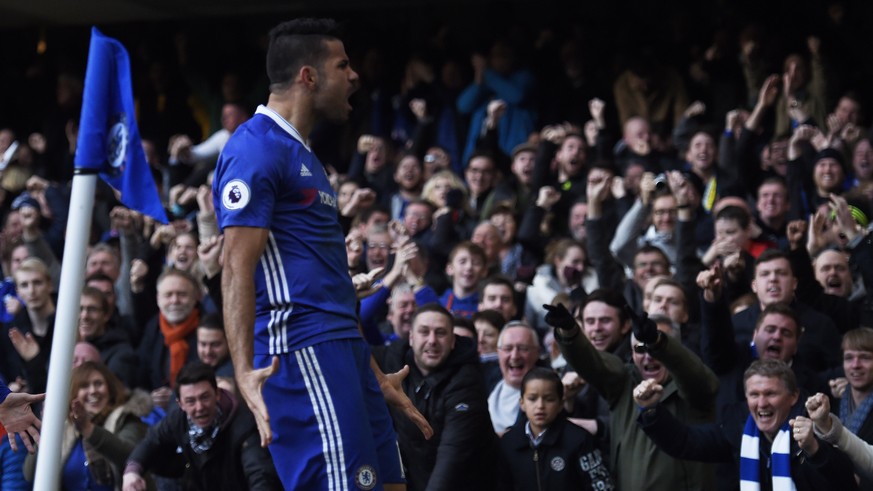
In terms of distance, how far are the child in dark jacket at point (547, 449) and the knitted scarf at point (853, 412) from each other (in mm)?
1273

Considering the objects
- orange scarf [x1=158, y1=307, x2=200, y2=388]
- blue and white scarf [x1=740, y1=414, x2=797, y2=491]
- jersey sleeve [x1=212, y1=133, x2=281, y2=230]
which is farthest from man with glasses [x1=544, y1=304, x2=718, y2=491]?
orange scarf [x1=158, y1=307, x2=200, y2=388]

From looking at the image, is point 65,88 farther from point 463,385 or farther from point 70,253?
point 70,253

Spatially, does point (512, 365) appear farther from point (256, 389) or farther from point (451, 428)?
point (256, 389)

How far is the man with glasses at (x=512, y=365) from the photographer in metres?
8.40

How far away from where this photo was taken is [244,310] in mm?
4777

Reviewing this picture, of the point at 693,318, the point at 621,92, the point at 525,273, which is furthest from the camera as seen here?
the point at 621,92

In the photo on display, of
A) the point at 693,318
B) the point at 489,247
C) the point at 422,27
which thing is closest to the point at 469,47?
the point at 422,27

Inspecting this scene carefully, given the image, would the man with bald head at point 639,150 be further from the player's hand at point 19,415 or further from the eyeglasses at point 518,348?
the player's hand at point 19,415

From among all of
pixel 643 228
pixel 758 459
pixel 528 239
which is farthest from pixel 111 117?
pixel 643 228

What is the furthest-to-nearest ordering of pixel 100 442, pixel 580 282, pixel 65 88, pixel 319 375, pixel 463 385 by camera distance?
pixel 65 88 → pixel 580 282 → pixel 100 442 → pixel 463 385 → pixel 319 375

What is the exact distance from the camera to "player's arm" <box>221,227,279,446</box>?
4688 mm

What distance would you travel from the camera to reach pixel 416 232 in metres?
11.5

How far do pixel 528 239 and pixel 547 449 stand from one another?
3.69 m

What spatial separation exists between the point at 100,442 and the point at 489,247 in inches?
142
